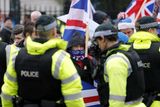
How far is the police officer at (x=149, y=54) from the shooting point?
25.3 feet

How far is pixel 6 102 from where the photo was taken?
6996 mm

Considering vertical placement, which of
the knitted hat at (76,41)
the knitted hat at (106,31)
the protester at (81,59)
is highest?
the knitted hat at (106,31)

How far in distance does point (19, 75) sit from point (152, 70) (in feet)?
6.10

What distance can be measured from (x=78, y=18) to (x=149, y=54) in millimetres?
1520

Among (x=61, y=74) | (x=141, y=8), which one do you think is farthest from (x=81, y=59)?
(x=141, y=8)

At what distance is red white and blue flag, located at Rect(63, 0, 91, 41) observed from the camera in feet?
28.7

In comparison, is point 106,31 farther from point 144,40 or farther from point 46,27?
point 144,40

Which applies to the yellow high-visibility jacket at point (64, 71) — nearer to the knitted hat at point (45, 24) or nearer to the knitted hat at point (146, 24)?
the knitted hat at point (45, 24)

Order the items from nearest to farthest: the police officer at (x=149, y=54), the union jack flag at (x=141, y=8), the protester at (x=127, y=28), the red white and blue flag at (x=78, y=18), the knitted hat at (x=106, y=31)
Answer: the knitted hat at (x=106, y=31) < the police officer at (x=149, y=54) < the red white and blue flag at (x=78, y=18) < the protester at (x=127, y=28) < the union jack flag at (x=141, y=8)

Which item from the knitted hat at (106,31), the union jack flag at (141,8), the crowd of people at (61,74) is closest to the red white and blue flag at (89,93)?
the crowd of people at (61,74)

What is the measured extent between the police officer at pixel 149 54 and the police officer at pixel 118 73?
0.89 metres

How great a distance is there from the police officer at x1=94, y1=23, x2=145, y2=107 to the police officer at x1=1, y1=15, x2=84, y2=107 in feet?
1.21

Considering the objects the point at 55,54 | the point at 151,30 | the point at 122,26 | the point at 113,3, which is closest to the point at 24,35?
Result: the point at 122,26

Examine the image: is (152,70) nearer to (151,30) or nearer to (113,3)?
(151,30)
